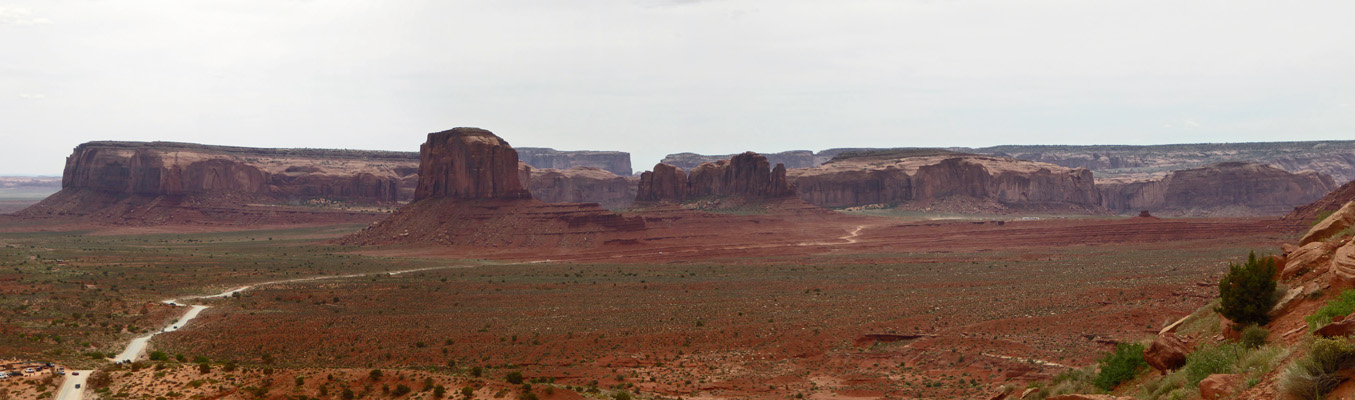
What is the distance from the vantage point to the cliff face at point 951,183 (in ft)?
469

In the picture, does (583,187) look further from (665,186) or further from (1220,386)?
(1220,386)

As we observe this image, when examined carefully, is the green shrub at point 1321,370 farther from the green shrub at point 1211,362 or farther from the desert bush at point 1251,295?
the desert bush at point 1251,295

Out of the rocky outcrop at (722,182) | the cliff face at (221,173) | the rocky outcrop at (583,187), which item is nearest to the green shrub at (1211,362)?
the rocky outcrop at (722,182)

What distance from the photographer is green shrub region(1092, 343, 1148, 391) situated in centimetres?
1669

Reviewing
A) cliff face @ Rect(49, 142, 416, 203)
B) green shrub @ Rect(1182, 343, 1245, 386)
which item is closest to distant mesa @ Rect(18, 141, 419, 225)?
cliff face @ Rect(49, 142, 416, 203)

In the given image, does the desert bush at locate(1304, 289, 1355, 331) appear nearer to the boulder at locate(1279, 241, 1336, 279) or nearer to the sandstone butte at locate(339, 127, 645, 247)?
the boulder at locate(1279, 241, 1336, 279)

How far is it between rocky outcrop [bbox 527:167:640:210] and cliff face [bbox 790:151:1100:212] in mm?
38044

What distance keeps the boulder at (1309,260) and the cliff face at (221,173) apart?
13730 centimetres

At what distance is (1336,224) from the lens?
59.5 feet

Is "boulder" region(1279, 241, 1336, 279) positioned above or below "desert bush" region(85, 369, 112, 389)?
above

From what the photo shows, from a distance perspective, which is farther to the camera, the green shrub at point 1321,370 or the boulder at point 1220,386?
the boulder at point 1220,386

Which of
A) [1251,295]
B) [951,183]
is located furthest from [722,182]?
[1251,295]

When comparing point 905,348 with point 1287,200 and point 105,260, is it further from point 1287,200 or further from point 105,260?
point 1287,200

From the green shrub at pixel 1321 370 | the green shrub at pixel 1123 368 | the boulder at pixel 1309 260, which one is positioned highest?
the boulder at pixel 1309 260
